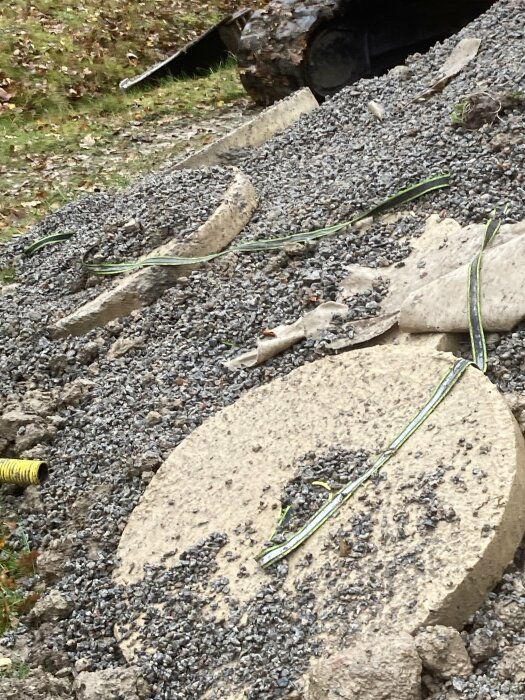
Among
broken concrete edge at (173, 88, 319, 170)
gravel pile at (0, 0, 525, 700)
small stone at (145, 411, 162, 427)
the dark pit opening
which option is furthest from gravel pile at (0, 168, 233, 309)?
the dark pit opening

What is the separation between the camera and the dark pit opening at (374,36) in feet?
25.6

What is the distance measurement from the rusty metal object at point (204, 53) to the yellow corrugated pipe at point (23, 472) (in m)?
6.94

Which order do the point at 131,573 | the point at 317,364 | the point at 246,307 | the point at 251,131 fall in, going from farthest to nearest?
the point at 251,131 → the point at 246,307 → the point at 317,364 → the point at 131,573

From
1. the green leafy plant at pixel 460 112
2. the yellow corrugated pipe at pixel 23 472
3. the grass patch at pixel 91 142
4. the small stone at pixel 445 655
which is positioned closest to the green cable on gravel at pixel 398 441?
the small stone at pixel 445 655

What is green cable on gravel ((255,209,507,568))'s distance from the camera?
2934 mm

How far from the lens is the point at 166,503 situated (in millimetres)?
3398

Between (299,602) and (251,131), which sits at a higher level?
(251,131)

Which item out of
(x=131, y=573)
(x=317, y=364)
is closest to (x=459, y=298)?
(x=317, y=364)

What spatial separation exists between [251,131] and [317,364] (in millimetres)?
3309

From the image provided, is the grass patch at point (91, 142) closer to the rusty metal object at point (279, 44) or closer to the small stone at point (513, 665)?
the rusty metal object at point (279, 44)

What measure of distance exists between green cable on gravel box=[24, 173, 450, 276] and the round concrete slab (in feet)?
Result: 3.54

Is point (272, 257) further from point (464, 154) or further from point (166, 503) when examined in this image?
point (166, 503)

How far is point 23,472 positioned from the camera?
3814 mm

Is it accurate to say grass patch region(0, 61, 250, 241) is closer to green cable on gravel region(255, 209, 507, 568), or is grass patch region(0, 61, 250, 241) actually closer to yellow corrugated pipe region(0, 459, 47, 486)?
yellow corrugated pipe region(0, 459, 47, 486)
